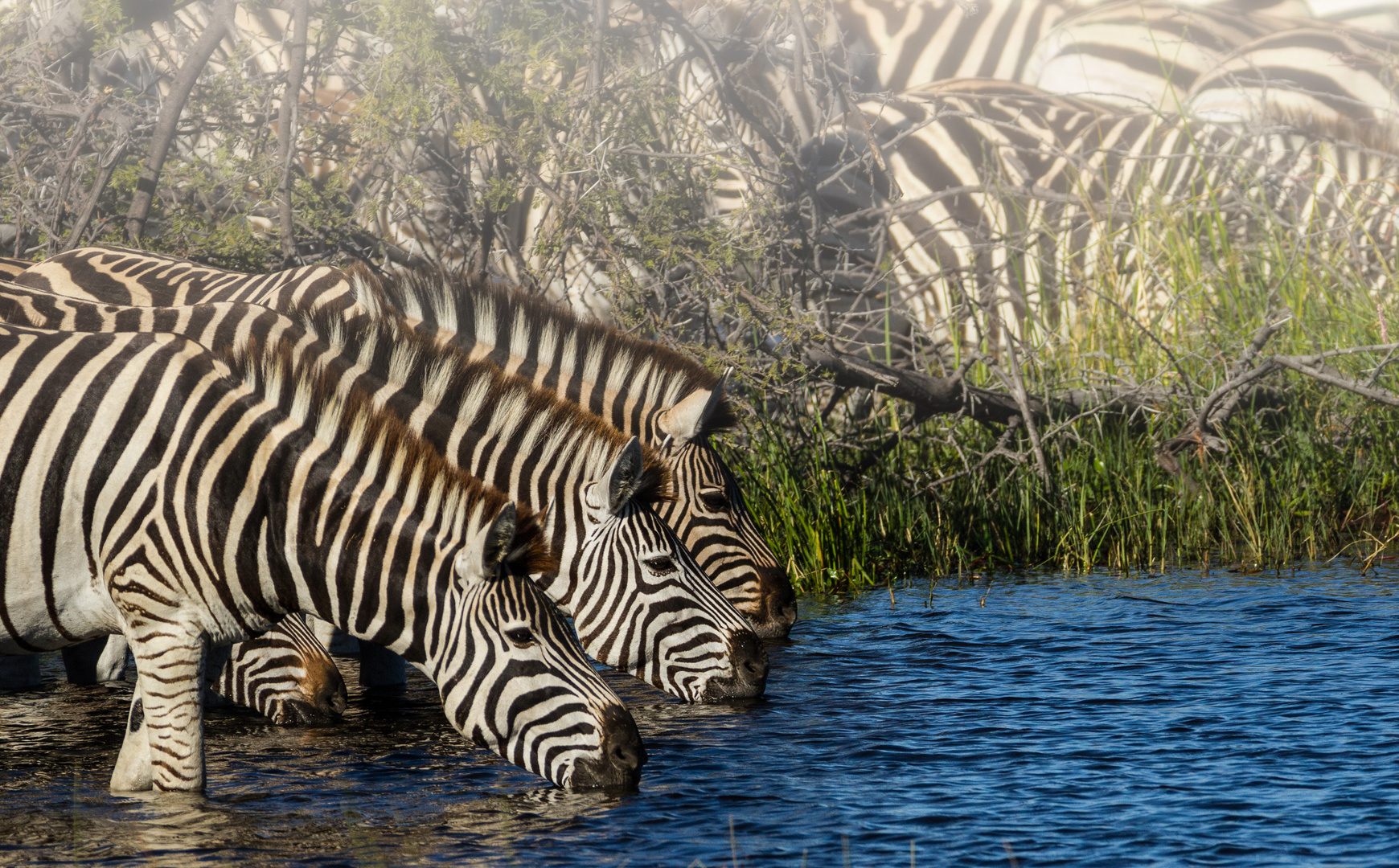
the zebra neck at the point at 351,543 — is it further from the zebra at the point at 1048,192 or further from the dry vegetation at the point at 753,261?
the zebra at the point at 1048,192

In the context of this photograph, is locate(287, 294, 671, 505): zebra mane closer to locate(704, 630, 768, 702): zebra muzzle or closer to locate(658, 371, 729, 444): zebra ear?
locate(704, 630, 768, 702): zebra muzzle

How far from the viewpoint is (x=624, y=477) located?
18.2 feet

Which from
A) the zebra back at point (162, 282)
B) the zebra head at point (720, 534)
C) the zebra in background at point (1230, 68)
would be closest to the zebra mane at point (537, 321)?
the zebra head at point (720, 534)

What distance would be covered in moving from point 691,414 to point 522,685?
7.90 ft

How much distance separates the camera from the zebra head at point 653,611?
5801 mm

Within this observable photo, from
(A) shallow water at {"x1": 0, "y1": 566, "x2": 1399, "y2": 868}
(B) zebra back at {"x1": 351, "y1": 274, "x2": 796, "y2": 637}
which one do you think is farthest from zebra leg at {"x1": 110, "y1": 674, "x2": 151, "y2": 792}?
(B) zebra back at {"x1": 351, "y1": 274, "x2": 796, "y2": 637}

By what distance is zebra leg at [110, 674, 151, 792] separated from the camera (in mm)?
4914

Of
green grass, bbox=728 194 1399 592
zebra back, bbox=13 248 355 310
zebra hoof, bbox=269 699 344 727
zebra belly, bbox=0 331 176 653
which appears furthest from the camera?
green grass, bbox=728 194 1399 592

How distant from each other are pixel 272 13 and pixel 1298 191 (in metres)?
8.56

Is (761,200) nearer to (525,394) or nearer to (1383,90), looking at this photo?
(525,394)

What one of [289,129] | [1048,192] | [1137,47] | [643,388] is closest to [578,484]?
[643,388]

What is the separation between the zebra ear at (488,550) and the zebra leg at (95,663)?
3004 mm

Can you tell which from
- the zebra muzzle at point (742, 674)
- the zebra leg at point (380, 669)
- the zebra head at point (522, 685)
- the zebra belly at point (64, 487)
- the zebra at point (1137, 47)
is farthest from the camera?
the zebra at point (1137, 47)

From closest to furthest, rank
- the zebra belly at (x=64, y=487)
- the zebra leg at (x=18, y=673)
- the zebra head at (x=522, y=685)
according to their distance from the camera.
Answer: the zebra head at (x=522, y=685) < the zebra belly at (x=64, y=487) < the zebra leg at (x=18, y=673)
